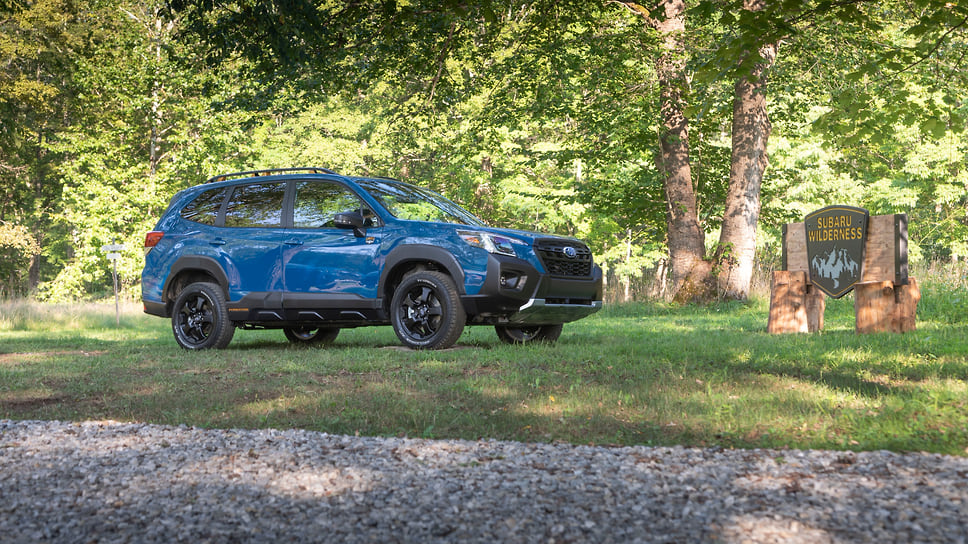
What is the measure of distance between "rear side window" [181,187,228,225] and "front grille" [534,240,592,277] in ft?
13.8

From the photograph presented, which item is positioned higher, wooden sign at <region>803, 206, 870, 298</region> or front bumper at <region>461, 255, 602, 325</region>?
wooden sign at <region>803, 206, 870, 298</region>

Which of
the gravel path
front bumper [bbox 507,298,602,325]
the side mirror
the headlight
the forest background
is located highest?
the forest background

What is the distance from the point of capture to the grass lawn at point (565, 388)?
5035 mm

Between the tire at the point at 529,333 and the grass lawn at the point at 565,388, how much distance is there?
0.81ft

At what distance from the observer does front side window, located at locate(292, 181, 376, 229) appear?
1002 centimetres

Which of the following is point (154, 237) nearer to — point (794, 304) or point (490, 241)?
point (490, 241)

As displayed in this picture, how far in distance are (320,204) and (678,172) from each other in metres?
10.8

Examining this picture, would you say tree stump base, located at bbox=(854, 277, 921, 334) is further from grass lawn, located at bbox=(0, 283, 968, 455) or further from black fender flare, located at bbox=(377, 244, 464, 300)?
black fender flare, located at bbox=(377, 244, 464, 300)

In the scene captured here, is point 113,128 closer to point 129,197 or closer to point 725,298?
point 129,197

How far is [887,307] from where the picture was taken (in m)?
10.3

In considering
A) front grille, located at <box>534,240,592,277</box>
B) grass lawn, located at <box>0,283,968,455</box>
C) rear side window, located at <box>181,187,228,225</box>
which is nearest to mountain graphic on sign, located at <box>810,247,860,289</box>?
grass lawn, located at <box>0,283,968,455</box>

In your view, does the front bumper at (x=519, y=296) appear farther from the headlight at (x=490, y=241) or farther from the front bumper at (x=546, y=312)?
the headlight at (x=490, y=241)

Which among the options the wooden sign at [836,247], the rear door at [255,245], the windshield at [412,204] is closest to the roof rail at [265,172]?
the rear door at [255,245]

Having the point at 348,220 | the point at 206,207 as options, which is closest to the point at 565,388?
the point at 348,220
